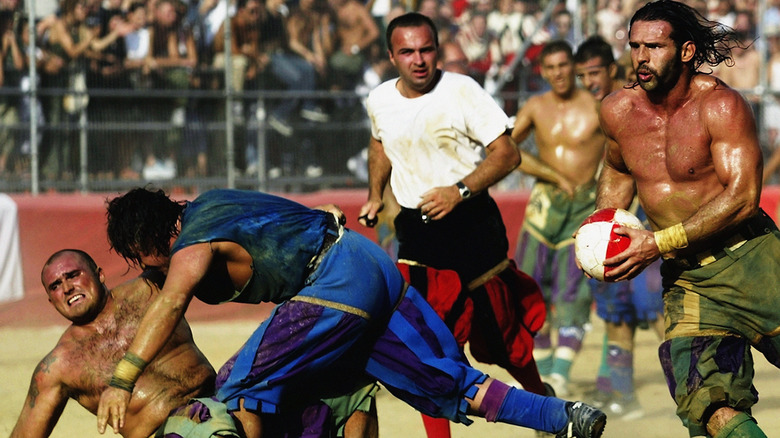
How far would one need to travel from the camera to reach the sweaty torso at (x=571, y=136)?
312 inches

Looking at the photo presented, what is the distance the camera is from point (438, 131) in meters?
5.80

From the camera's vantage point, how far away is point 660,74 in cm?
446

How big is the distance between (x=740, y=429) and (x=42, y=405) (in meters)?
2.72

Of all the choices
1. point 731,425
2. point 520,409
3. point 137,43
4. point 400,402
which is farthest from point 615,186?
point 137,43

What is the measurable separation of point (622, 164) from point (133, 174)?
6.49 meters

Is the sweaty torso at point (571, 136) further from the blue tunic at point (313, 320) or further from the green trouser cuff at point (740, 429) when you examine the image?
the green trouser cuff at point (740, 429)

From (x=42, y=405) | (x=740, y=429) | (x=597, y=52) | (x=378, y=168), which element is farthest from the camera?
(x=597, y=52)

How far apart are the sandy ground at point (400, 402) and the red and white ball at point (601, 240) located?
7.48 feet

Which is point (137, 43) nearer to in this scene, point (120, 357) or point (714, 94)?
point (120, 357)

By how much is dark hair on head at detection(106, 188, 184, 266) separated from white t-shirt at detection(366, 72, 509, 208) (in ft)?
5.74

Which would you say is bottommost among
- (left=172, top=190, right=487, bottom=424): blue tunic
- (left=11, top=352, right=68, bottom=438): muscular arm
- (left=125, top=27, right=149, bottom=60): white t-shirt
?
(left=11, top=352, right=68, bottom=438): muscular arm

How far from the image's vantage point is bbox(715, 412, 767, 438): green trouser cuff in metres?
4.31

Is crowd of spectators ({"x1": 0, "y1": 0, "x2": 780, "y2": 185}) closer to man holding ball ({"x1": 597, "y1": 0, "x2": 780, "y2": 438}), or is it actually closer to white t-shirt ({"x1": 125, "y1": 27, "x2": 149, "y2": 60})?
white t-shirt ({"x1": 125, "y1": 27, "x2": 149, "y2": 60})

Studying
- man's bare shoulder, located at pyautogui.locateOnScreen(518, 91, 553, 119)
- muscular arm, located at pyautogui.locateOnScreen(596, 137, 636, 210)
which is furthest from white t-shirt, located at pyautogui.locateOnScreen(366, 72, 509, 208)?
man's bare shoulder, located at pyautogui.locateOnScreen(518, 91, 553, 119)
